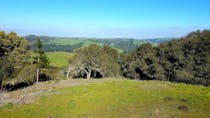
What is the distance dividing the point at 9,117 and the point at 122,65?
7739 centimetres

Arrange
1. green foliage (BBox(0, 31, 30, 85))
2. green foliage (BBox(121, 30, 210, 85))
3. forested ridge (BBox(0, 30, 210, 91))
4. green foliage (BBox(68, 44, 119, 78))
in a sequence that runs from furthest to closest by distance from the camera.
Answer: green foliage (BBox(68, 44, 119, 78))
green foliage (BBox(121, 30, 210, 85))
forested ridge (BBox(0, 30, 210, 91))
green foliage (BBox(0, 31, 30, 85))

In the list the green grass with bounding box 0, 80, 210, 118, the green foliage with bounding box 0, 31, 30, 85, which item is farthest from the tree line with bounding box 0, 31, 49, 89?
the green grass with bounding box 0, 80, 210, 118

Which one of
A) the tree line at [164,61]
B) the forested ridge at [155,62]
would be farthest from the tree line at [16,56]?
the tree line at [164,61]

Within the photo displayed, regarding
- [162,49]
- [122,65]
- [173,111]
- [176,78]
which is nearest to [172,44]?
[162,49]

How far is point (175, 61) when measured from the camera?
293ft

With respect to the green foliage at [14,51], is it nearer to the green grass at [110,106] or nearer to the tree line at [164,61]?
the green grass at [110,106]

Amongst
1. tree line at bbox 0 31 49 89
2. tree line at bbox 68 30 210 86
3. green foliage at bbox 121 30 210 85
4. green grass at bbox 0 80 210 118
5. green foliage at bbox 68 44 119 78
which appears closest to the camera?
green grass at bbox 0 80 210 118

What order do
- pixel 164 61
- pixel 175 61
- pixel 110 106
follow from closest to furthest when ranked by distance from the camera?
pixel 110 106 < pixel 175 61 < pixel 164 61

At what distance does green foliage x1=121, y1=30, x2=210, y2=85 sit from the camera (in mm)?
81750

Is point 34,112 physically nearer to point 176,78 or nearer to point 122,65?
point 176,78

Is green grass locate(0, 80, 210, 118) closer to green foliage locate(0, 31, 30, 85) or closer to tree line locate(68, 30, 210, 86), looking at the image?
green foliage locate(0, 31, 30, 85)

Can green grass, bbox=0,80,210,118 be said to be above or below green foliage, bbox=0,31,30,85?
below

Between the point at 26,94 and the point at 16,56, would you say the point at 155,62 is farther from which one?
the point at 26,94

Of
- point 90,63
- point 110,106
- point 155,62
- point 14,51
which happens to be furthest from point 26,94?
point 155,62
